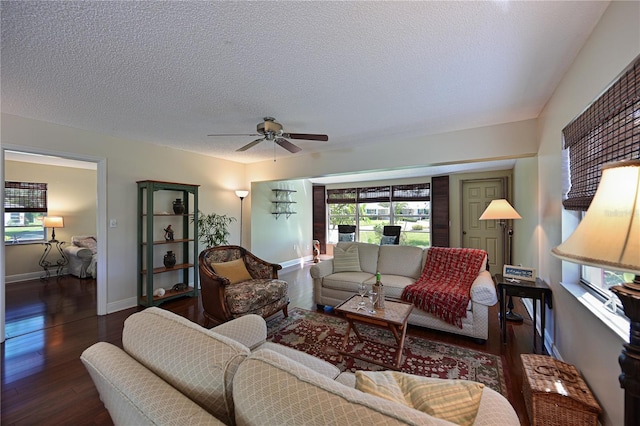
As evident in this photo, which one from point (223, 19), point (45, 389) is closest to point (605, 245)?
point (223, 19)

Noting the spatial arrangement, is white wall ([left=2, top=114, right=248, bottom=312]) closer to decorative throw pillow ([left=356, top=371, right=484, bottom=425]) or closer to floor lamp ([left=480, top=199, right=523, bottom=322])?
decorative throw pillow ([left=356, top=371, right=484, bottom=425])

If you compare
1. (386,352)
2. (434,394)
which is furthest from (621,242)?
(386,352)

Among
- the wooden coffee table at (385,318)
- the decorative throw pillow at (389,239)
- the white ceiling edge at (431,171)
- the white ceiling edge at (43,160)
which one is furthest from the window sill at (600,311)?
the white ceiling edge at (43,160)

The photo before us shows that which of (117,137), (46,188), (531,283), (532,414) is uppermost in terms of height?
(117,137)

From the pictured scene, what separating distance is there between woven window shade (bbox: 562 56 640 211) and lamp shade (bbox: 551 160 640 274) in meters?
0.68

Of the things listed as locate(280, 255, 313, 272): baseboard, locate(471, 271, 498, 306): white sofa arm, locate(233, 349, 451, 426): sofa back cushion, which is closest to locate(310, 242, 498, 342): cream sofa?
locate(471, 271, 498, 306): white sofa arm

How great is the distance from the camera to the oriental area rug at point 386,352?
2.17 meters

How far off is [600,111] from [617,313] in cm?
116

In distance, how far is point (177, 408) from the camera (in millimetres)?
769

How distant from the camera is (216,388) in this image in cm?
84

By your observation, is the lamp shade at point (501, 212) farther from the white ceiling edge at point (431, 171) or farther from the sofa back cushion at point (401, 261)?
the white ceiling edge at point (431, 171)

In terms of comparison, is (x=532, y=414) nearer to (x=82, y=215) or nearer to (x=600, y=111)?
(x=600, y=111)

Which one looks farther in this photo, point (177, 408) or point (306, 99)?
point (306, 99)

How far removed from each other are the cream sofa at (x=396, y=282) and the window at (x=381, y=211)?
3.31 metres
